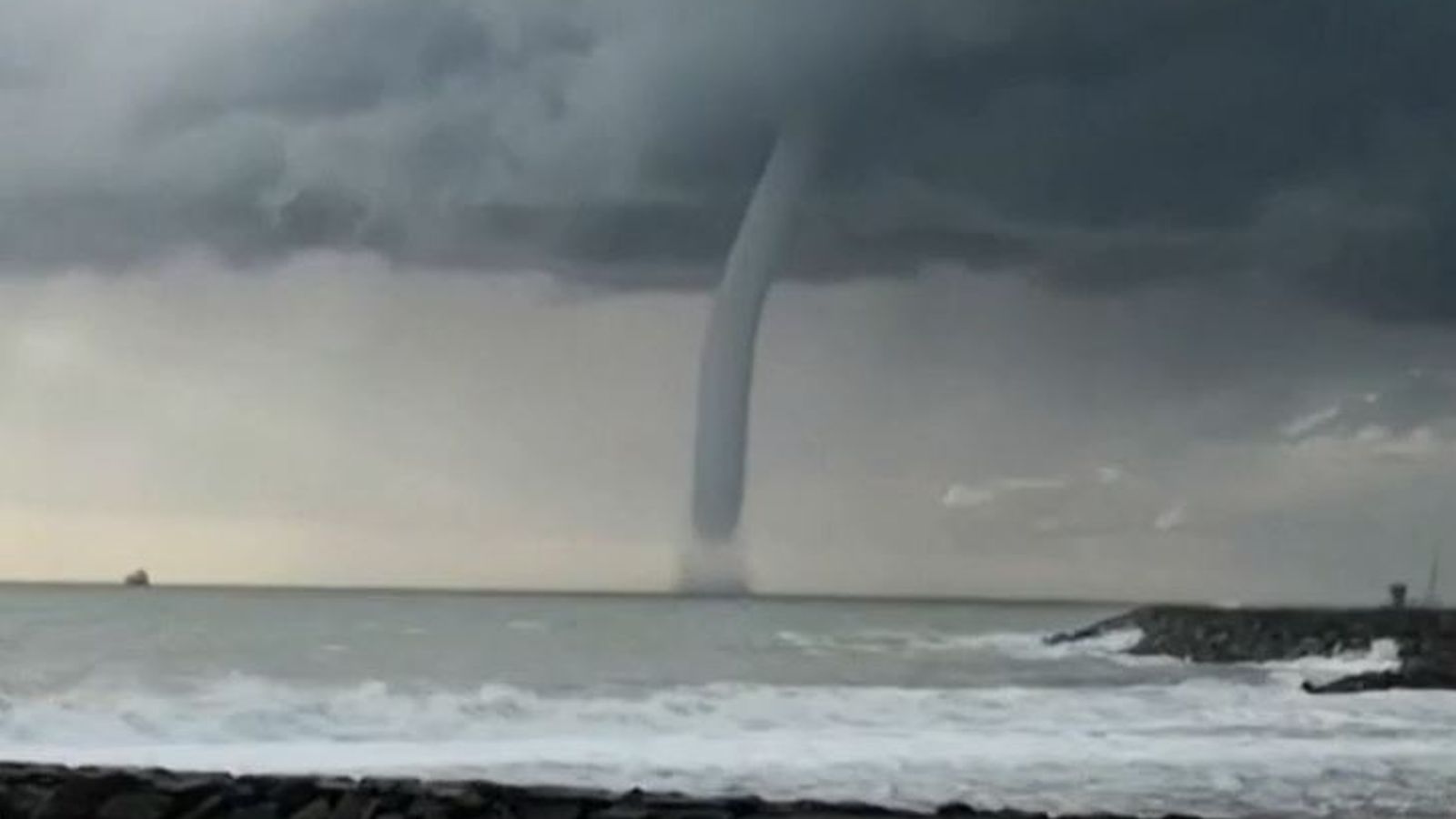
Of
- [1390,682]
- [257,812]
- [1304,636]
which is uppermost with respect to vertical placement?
[1304,636]

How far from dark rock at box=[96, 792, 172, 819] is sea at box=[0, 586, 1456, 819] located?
6.74 feet

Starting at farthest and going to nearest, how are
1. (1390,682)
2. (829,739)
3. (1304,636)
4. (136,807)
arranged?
(1304,636), (1390,682), (829,739), (136,807)

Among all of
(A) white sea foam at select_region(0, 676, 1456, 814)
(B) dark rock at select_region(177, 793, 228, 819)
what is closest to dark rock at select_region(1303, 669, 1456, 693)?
(A) white sea foam at select_region(0, 676, 1456, 814)

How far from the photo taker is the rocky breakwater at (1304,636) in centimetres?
1495

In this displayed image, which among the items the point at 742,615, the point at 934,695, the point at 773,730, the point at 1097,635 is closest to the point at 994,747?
the point at 773,730

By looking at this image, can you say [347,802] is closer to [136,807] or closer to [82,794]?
[136,807]

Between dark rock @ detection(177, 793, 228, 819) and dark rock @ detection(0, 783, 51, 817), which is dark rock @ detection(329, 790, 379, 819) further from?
dark rock @ detection(0, 783, 51, 817)

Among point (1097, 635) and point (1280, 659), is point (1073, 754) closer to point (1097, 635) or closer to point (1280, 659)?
point (1280, 659)

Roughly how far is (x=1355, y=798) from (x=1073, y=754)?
1883 millimetres

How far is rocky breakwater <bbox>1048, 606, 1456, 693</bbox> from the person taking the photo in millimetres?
14953

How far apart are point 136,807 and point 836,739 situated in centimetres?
571

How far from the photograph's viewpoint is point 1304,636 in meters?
20.2

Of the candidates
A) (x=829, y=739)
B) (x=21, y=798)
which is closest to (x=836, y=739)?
(x=829, y=739)

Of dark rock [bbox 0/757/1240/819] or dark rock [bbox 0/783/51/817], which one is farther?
dark rock [bbox 0/783/51/817]
